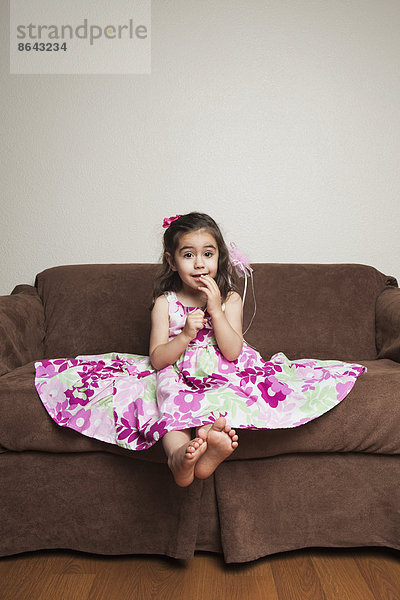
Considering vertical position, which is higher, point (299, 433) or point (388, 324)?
point (388, 324)

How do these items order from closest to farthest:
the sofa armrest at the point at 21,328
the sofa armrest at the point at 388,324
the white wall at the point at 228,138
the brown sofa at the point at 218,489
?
the brown sofa at the point at 218,489
the sofa armrest at the point at 21,328
the sofa armrest at the point at 388,324
the white wall at the point at 228,138

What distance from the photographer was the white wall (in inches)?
100

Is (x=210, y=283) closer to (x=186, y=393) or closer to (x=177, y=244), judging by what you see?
(x=177, y=244)

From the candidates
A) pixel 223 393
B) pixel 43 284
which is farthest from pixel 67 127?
pixel 223 393

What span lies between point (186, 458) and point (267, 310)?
1.13m

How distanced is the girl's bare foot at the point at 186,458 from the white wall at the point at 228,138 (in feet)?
4.77

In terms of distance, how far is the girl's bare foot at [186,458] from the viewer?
124 cm

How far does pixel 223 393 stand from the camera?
149cm

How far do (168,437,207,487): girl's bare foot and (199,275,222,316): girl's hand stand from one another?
0.50m

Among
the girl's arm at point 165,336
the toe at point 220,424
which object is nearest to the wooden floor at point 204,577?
the toe at point 220,424

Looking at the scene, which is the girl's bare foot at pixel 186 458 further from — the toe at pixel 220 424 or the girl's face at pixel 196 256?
the girl's face at pixel 196 256

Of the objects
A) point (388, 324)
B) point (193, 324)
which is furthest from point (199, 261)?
point (388, 324)

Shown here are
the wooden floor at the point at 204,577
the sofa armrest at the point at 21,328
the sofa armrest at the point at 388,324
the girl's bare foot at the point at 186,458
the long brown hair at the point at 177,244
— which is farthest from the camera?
the sofa armrest at the point at 388,324

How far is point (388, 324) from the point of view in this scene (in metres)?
2.16
